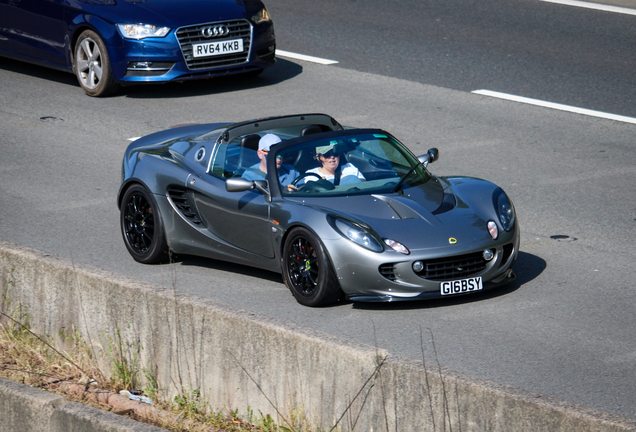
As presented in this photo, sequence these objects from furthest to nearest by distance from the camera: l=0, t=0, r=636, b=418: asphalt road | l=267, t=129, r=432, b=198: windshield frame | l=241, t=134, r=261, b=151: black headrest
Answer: l=241, t=134, r=261, b=151: black headrest, l=267, t=129, r=432, b=198: windshield frame, l=0, t=0, r=636, b=418: asphalt road

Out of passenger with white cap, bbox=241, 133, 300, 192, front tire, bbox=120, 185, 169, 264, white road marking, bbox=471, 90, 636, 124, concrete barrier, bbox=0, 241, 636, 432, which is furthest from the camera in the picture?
white road marking, bbox=471, 90, 636, 124

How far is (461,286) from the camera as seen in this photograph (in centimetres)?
662

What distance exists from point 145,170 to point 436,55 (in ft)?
24.7

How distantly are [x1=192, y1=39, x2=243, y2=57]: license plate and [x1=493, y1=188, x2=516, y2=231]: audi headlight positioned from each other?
6479mm

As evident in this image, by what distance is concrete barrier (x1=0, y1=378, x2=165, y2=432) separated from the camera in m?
5.01

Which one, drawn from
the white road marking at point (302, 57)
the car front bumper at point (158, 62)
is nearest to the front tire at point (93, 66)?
the car front bumper at point (158, 62)

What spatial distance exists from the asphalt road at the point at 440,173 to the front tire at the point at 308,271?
0.12 m

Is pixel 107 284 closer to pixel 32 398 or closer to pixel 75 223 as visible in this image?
pixel 32 398

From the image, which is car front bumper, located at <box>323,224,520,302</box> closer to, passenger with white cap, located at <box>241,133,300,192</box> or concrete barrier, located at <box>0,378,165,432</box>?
passenger with white cap, located at <box>241,133,300,192</box>

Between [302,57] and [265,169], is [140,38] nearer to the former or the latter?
[302,57]

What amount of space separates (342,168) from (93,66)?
6.81 meters

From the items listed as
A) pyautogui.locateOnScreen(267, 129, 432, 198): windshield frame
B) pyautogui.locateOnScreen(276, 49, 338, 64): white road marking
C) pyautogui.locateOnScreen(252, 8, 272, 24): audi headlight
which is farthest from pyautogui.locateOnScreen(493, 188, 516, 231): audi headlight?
pyautogui.locateOnScreen(276, 49, 338, 64): white road marking

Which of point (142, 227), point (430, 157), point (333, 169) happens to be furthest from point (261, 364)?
point (430, 157)

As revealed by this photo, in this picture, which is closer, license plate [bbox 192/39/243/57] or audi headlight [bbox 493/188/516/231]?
audi headlight [bbox 493/188/516/231]
